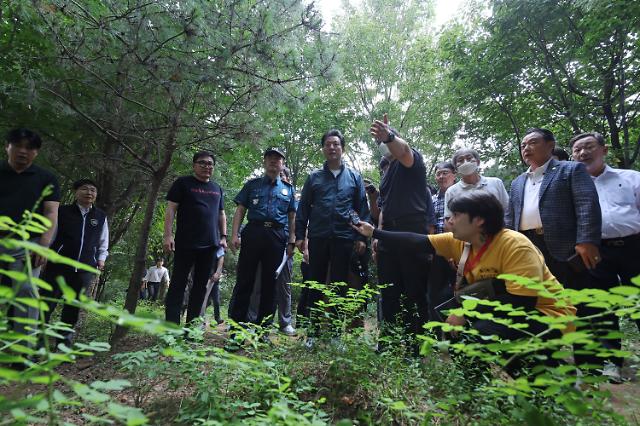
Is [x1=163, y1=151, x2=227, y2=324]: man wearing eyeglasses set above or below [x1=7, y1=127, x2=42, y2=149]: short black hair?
below

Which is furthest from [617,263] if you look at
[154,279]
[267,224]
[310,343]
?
[154,279]

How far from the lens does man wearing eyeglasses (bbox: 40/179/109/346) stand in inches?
160

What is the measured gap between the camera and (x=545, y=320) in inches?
42.9

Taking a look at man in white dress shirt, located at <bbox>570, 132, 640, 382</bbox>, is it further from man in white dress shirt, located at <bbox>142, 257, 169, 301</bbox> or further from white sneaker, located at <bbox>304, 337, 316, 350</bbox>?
man in white dress shirt, located at <bbox>142, 257, 169, 301</bbox>

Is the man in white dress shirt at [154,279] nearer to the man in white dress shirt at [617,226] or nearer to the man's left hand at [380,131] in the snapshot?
the man's left hand at [380,131]

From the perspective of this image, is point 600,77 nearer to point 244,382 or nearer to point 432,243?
point 432,243

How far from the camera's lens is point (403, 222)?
3.54 m

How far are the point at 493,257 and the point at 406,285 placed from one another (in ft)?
3.66

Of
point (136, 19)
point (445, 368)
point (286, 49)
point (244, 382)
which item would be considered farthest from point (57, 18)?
point (445, 368)

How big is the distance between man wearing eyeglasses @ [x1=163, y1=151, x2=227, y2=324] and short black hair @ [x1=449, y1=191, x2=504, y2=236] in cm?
275

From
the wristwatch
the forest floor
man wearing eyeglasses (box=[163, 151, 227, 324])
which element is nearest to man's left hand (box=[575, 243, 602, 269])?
the forest floor

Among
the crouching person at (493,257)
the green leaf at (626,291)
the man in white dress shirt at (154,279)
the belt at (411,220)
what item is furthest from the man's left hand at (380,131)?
the man in white dress shirt at (154,279)

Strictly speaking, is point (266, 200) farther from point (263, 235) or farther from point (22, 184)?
point (22, 184)

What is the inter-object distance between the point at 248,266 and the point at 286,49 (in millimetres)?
2555
